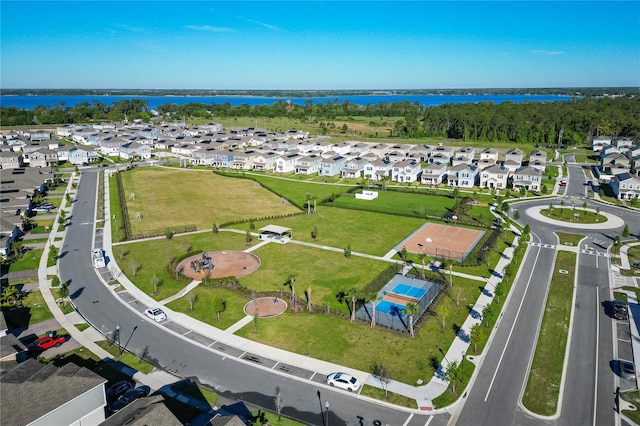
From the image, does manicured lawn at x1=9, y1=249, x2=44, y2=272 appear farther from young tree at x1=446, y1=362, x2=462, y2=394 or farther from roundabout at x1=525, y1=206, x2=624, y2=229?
roundabout at x1=525, y1=206, x2=624, y2=229

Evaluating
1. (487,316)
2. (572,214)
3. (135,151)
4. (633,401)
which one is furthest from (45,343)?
(135,151)

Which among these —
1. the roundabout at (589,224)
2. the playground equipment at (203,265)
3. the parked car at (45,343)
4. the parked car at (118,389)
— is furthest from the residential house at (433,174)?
the parked car at (118,389)

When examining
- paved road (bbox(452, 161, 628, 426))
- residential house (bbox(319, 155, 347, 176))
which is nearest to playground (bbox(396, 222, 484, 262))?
paved road (bbox(452, 161, 628, 426))

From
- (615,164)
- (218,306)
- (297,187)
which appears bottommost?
(297,187)

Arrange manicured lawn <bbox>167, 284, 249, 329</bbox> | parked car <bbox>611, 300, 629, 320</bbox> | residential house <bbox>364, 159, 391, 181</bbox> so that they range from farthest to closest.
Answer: residential house <bbox>364, 159, 391, 181</bbox>, manicured lawn <bbox>167, 284, 249, 329</bbox>, parked car <bbox>611, 300, 629, 320</bbox>

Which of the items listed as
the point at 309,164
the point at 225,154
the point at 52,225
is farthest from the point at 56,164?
the point at 309,164

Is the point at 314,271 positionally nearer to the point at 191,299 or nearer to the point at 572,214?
the point at 191,299
